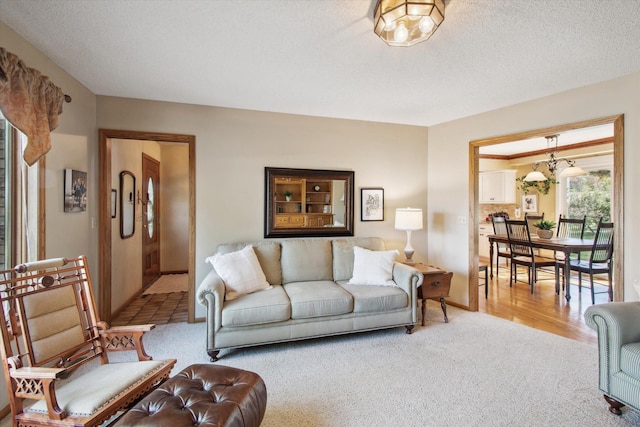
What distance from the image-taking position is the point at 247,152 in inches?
143

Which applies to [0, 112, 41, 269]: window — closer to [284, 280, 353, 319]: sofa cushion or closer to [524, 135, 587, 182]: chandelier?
[284, 280, 353, 319]: sofa cushion

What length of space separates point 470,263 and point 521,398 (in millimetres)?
1985

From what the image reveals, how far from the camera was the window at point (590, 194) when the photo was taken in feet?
18.1

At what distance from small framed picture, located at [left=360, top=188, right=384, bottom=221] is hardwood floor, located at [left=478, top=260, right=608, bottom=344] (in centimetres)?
186

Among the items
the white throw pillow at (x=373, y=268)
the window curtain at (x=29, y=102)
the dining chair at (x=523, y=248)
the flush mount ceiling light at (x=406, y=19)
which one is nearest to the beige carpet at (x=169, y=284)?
the white throw pillow at (x=373, y=268)

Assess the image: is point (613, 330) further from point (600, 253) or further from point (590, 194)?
point (590, 194)

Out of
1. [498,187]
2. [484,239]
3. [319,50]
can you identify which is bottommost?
[484,239]

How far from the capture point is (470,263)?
12.8 feet

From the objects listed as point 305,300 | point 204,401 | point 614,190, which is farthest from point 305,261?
point 614,190

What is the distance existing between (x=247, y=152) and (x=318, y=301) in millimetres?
1966

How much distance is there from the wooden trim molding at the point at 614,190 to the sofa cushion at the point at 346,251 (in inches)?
48.1

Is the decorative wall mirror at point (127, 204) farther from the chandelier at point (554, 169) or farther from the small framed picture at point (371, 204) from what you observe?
the chandelier at point (554, 169)

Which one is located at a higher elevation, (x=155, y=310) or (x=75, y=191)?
(x=75, y=191)

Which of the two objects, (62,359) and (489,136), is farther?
(489,136)
